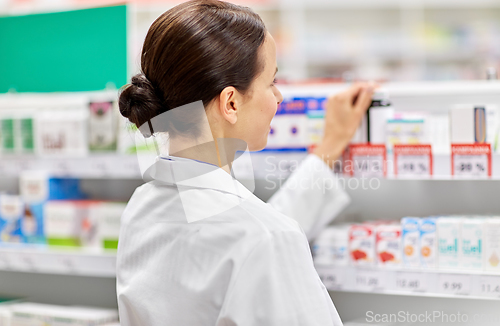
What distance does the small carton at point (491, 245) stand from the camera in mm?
1210

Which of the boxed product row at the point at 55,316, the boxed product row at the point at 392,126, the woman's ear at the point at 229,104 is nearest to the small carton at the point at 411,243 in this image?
the boxed product row at the point at 392,126

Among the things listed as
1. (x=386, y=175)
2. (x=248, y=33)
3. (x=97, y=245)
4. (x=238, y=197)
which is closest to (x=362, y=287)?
(x=386, y=175)

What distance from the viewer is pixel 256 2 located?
14.9 feet

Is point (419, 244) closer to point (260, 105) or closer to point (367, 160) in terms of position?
point (367, 160)

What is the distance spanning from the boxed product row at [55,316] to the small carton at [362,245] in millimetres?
917

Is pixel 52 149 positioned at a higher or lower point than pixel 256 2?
lower

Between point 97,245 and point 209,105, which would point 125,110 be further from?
point 97,245

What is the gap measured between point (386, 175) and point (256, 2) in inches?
141

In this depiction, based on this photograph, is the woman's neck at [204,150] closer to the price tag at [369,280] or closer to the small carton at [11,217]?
the price tag at [369,280]

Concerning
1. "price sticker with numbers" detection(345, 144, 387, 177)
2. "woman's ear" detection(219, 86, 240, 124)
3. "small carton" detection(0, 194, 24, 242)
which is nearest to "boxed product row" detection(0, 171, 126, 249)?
"small carton" detection(0, 194, 24, 242)

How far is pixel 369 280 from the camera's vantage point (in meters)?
1.30

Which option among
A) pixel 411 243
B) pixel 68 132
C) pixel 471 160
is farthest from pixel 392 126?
pixel 68 132

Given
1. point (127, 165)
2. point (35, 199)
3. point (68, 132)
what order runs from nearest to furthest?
1. point (127, 165)
2. point (68, 132)
3. point (35, 199)

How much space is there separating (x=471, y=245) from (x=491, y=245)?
0.15ft
